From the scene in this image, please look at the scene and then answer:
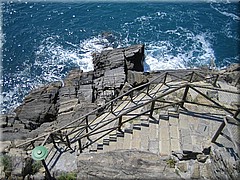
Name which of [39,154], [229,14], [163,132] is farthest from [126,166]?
[229,14]

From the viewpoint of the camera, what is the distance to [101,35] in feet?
104

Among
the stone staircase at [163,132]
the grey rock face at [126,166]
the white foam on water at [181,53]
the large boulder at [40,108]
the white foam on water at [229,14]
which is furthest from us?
the white foam on water at [229,14]

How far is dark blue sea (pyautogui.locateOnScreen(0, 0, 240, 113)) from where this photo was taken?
28.0 meters

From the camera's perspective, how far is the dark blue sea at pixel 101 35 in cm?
2802

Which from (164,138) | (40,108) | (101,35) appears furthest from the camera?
(101,35)

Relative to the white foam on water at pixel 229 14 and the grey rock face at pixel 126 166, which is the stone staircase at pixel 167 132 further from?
the white foam on water at pixel 229 14

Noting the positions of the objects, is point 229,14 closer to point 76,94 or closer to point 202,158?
Result: point 76,94

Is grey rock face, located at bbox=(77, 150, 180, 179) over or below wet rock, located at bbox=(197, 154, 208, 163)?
below

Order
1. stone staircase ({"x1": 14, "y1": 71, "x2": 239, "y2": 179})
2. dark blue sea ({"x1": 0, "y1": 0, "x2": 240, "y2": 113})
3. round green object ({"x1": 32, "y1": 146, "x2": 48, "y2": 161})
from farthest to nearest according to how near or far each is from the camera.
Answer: dark blue sea ({"x1": 0, "y1": 0, "x2": 240, "y2": 113}), stone staircase ({"x1": 14, "y1": 71, "x2": 239, "y2": 179}), round green object ({"x1": 32, "y1": 146, "x2": 48, "y2": 161})

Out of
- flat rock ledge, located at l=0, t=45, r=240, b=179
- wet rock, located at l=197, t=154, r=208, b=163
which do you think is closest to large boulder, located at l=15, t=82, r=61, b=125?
flat rock ledge, located at l=0, t=45, r=240, b=179

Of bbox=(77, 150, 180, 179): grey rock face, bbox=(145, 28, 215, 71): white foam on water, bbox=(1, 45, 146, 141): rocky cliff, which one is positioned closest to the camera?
bbox=(77, 150, 180, 179): grey rock face

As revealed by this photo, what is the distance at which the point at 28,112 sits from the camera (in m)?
21.2

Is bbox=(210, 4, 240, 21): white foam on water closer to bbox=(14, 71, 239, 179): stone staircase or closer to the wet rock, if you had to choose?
bbox=(14, 71, 239, 179): stone staircase

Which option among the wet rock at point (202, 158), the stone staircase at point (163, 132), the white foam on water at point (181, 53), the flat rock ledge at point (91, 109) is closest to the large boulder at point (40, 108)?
the flat rock ledge at point (91, 109)
